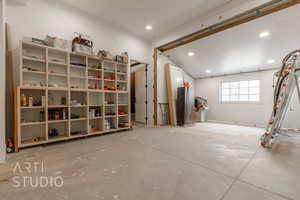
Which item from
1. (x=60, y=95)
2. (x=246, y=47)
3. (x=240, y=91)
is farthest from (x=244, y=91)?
(x=60, y=95)

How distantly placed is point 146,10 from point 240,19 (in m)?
2.58

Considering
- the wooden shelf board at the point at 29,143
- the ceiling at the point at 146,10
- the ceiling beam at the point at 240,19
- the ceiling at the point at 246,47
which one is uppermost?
the ceiling at the point at 146,10

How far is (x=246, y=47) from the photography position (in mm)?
4059

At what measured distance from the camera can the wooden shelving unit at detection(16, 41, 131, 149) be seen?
2.60 meters

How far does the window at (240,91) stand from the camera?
5182 mm

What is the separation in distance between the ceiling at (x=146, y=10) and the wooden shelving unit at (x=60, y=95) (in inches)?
53.4

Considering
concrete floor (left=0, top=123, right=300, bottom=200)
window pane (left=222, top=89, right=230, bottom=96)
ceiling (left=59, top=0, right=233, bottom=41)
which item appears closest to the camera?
concrete floor (left=0, top=123, right=300, bottom=200)

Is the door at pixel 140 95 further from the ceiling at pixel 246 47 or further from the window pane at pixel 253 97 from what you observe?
the window pane at pixel 253 97

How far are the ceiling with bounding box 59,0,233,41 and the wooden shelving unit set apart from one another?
1.36 m

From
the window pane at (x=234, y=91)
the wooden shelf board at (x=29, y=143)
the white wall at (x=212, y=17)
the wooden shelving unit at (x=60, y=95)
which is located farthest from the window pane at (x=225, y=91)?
the wooden shelf board at (x=29, y=143)

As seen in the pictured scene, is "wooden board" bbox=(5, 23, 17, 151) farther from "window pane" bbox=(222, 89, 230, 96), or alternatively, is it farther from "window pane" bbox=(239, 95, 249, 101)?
"window pane" bbox=(239, 95, 249, 101)

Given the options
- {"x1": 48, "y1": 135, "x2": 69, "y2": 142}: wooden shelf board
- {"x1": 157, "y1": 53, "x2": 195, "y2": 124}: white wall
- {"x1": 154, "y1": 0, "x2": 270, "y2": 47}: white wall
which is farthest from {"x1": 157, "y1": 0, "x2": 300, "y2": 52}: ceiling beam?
{"x1": 48, "y1": 135, "x2": 69, "y2": 142}: wooden shelf board

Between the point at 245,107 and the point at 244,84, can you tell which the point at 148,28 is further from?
the point at 245,107

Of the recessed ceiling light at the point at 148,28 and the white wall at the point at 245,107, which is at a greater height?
the recessed ceiling light at the point at 148,28
